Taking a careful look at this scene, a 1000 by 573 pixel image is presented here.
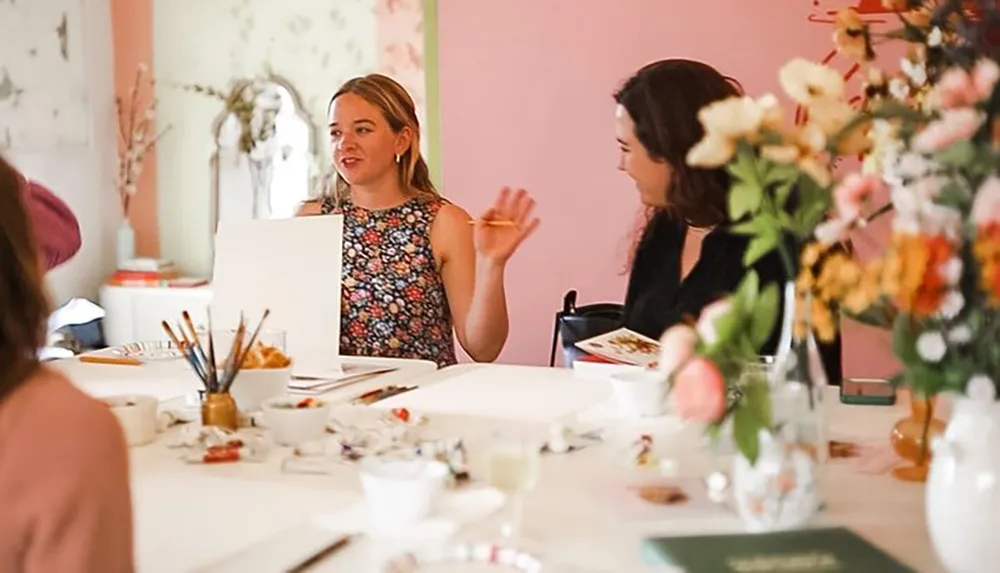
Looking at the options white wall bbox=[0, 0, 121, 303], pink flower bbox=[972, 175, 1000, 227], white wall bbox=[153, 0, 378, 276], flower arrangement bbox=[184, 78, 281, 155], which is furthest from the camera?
flower arrangement bbox=[184, 78, 281, 155]

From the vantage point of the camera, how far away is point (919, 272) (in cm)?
101

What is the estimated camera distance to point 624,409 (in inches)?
68.4

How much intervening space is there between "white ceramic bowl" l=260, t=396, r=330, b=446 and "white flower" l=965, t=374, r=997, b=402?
881mm

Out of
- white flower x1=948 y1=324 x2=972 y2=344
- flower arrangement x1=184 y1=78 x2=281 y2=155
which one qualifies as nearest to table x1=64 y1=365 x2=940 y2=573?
white flower x1=948 y1=324 x2=972 y2=344

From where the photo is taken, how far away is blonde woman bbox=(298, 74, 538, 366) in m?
2.46

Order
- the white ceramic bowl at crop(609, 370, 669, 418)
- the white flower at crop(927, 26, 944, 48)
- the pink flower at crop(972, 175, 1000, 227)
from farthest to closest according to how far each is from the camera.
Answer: the white ceramic bowl at crop(609, 370, 669, 418)
the white flower at crop(927, 26, 944, 48)
the pink flower at crop(972, 175, 1000, 227)

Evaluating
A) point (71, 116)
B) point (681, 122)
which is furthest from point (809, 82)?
point (71, 116)

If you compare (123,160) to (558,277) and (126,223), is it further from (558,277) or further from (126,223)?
(558,277)

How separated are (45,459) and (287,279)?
1217 millimetres

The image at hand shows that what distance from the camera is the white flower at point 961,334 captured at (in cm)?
104

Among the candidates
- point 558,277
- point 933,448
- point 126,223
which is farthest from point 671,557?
point 126,223

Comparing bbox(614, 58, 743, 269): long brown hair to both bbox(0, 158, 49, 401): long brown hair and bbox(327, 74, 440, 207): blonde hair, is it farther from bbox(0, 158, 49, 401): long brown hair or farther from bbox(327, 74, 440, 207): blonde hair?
bbox(0, 158, 49, 401): long brown hair

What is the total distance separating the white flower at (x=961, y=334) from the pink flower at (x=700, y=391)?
21 cm

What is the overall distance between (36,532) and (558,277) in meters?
2.49
